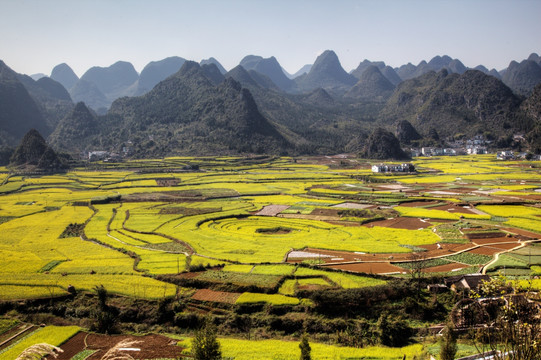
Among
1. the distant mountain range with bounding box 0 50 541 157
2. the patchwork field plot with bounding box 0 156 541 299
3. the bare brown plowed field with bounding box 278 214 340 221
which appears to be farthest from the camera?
the distant mountain range with bounding box 0 50 541 157

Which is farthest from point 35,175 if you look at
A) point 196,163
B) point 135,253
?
point 135,253

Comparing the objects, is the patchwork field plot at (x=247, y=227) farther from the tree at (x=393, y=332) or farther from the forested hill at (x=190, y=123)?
the forested hill at (x=190, y=123)

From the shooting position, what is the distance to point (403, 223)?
1854 inches

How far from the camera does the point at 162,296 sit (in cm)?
2759

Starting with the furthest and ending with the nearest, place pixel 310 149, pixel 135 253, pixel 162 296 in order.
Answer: pixel 310 149 < pixel 135 253 < pixel 162 296

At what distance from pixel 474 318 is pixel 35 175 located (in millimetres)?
107591

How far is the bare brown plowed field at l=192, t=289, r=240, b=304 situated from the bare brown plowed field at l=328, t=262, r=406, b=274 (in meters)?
9.39

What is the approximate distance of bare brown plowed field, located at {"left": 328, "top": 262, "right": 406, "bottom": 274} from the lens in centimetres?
3098

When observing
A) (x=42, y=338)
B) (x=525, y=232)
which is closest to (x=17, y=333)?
(x=42, y=338)

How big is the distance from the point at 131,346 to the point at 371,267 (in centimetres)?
1939

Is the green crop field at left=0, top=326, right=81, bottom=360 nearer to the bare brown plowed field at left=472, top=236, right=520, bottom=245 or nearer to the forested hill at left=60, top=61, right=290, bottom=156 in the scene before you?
the bare brown plowed field at left=472, top=236, right=520, bottom=245

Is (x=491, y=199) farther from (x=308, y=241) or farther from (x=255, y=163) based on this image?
(x=255, y=163)

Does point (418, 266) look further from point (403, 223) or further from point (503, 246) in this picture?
point (403, 223)

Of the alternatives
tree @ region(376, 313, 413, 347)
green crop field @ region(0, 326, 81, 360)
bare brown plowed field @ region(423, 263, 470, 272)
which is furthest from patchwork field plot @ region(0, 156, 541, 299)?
tree @ region(376, 313, 413, 347)
